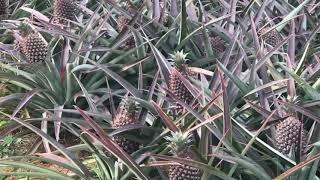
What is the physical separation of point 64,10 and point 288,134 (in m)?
2.00

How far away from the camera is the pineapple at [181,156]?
234 centimetres

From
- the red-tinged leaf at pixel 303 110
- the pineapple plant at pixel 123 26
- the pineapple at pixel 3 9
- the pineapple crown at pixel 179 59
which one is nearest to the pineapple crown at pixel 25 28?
the pineapple plant at pixel 123 26

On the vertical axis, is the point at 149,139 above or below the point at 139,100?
below

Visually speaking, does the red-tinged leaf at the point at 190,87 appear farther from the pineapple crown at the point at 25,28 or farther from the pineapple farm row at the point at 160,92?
the pineapple crown at the point at 25,28

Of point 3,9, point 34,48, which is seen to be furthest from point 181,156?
point 3,9

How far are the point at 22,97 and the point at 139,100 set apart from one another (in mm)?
902

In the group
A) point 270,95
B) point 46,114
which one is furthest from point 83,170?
point 270,95

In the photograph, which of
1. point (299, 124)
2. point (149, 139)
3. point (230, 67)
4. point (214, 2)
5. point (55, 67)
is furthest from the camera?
point (214, 2)

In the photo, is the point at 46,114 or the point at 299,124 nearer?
the point at 299,124

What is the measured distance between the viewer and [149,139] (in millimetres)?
2861

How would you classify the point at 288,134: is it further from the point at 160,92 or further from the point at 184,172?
the point at 160,92

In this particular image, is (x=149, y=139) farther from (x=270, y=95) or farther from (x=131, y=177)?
(x=270, y=95)

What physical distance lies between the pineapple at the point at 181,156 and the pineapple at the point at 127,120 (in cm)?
37

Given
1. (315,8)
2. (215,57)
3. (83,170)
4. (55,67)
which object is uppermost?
(315,8)
